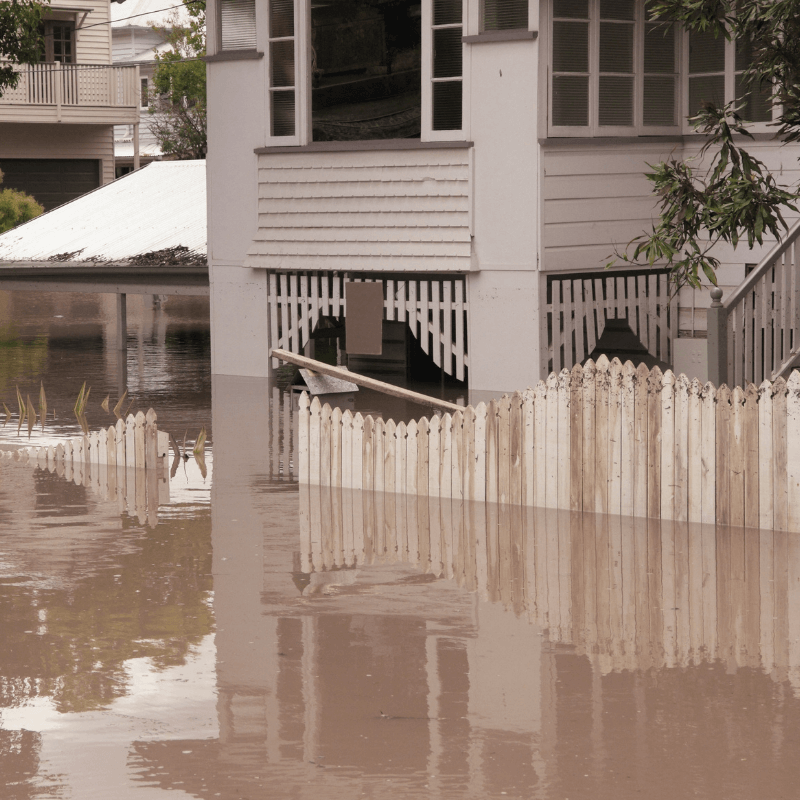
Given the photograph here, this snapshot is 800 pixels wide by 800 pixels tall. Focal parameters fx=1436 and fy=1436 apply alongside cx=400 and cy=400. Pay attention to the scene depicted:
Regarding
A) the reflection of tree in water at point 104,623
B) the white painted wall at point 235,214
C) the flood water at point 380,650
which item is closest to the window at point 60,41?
the white painted wall at point 235,214

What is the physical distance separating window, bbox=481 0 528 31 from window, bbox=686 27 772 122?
7.64ft

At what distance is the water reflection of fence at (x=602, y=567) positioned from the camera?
23.4 feet

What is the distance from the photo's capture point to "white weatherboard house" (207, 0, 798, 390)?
15.8 meters

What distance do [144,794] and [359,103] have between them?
1609 cm

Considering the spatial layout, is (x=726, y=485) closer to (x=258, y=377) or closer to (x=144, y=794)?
(x=144, y=794)

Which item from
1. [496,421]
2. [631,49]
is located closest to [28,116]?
[631,49]

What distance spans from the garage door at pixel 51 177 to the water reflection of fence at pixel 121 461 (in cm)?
2880

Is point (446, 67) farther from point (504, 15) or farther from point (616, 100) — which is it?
point (616, 100)

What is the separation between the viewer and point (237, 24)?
59.3ft

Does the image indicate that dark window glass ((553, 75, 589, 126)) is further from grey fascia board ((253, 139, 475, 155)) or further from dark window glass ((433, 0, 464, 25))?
dark window glass ((433, 0, 464, 25))

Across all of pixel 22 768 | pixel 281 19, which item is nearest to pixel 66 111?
pixel 281 19

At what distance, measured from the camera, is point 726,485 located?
9.48 metres

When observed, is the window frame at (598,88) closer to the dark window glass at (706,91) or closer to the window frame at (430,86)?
the dark window glass at (706,91)

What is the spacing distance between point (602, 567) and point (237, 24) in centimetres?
1153
